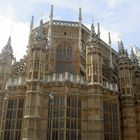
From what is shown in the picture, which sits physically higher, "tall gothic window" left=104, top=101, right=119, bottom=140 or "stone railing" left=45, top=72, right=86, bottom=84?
"stone railing" left=45, top=72, right=86, bottom=84

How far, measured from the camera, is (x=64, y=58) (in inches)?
1435

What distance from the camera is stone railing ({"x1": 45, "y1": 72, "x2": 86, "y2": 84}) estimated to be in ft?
104

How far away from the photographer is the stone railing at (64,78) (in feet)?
104

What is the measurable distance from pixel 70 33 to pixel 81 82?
908 cm

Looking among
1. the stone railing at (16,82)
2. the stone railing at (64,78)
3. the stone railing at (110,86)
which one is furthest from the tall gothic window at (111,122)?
the stone railing at (16,82)

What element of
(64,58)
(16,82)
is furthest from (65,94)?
(64,58)

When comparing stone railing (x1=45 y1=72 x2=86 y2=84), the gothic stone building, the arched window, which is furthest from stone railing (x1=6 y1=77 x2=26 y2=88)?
the arched window

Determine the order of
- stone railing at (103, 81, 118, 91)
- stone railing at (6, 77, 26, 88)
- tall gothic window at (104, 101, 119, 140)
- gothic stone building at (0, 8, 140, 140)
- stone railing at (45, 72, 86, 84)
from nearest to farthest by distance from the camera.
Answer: gothic stone building at (0, 8, 140, 140) → tall gothic window at (104, 101, 119, 140) → stone railing at (45, 72, 86, 84) → stone railing at (6, 77, 26, 88) → stone railing at (103, 81, 118, 91)

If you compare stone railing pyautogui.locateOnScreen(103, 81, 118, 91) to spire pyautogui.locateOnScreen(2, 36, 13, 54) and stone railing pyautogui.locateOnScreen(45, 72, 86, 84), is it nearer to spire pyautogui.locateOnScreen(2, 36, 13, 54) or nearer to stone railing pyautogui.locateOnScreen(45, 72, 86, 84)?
stone railing pyautogui.locateOnScreen(45, 72, 86, 84)

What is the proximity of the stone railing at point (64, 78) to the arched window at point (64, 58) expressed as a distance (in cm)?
325

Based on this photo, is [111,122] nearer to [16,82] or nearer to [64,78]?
[64,78]

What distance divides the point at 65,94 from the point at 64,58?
7019 mm

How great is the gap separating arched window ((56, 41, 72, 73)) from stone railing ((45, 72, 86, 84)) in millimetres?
3254

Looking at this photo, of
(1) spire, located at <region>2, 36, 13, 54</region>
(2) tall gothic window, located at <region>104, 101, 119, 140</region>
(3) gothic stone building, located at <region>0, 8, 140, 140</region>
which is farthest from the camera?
(1) spire, located at <region>2, 36, 13, 54</region>
